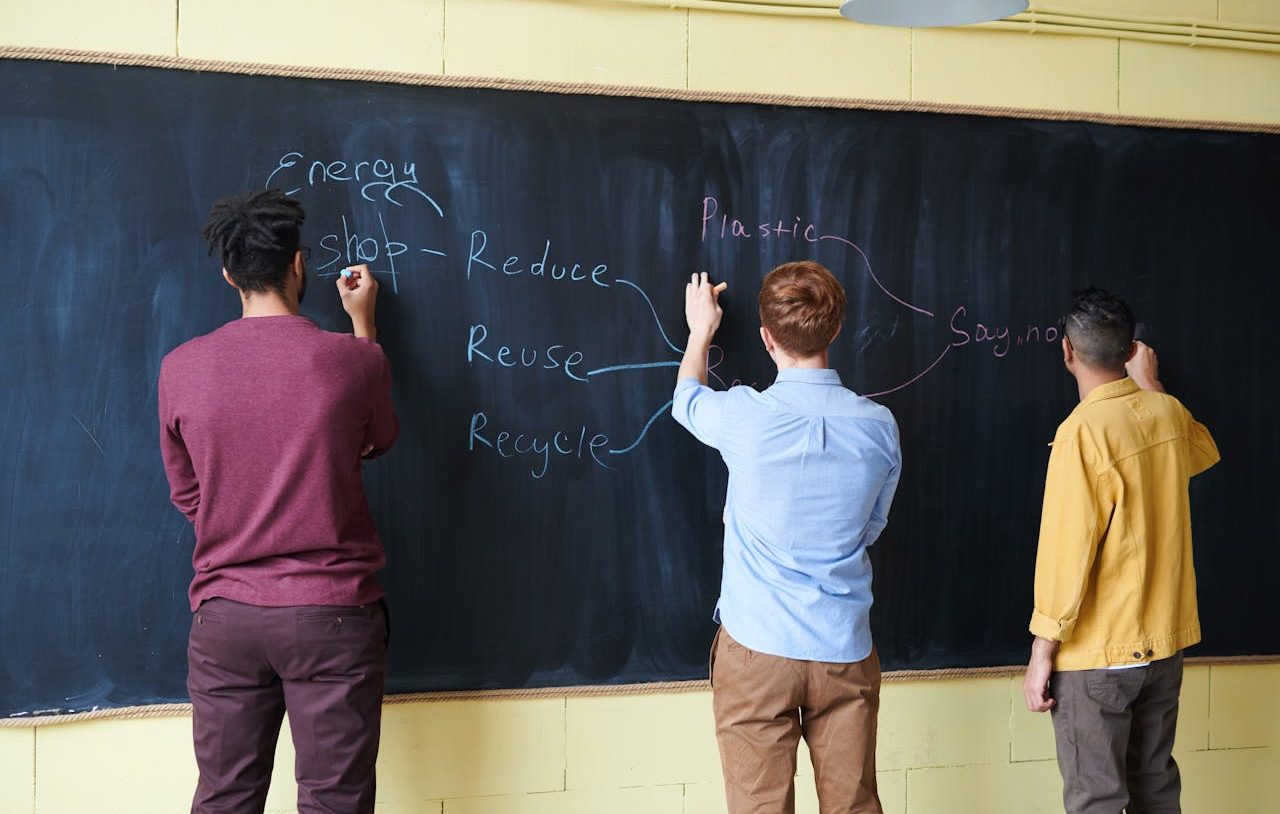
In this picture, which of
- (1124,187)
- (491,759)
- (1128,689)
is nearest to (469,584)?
(491,759)

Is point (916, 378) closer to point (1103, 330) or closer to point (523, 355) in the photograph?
point (1103, 330)

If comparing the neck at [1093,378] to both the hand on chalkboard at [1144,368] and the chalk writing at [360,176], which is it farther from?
the chalk writing at [360,176]

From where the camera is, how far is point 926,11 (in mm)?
1962

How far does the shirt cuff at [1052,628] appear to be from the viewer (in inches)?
88.9

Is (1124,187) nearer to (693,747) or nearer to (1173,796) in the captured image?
(1173,796)

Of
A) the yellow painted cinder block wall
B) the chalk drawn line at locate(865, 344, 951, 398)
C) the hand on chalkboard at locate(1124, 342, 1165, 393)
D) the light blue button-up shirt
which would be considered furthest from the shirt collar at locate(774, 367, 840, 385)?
the hand on chalkboard at locate(1124, 342, 1165, 393)

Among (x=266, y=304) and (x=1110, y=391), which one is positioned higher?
(x=266, y=304)

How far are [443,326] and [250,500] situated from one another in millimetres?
676

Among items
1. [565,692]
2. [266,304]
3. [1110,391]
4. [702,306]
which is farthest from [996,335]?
[266,304]

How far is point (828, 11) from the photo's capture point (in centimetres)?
267

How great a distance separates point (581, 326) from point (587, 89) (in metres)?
0.57

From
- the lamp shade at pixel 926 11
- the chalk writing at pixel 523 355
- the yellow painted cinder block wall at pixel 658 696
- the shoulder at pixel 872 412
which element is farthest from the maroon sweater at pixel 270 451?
the lamp shade at pixel 926 11

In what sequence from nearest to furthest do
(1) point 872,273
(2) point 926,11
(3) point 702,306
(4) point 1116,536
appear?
(2) point 926,11, (4) point 1116,536, (3) point 702,306, (1) point 872,273

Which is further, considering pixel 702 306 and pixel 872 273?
pixel 872 273
